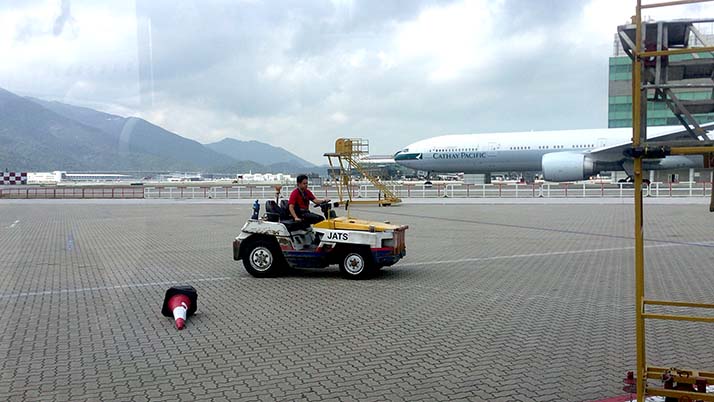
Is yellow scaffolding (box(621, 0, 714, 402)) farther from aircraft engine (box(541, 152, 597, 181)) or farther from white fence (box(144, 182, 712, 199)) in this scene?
aircraft engine (box(541, 152, 597, 181))

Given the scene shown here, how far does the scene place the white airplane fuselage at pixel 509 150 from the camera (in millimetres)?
45759

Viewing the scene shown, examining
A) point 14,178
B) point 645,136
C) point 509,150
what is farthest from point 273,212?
point 509,150

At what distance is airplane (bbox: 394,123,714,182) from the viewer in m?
42.2

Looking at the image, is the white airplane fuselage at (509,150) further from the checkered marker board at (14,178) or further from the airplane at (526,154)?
the checkered marker board at (14,178)

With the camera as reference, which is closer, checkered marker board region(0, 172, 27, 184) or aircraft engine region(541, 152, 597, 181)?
checkered marker board region(0, 172, 27, 184)

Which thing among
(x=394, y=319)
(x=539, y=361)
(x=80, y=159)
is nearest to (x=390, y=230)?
(x=394, y=319)

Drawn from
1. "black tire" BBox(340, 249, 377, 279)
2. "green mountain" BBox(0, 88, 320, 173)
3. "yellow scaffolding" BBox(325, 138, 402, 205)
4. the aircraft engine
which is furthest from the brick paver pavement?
the aircraft engine

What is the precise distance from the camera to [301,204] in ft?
36.2

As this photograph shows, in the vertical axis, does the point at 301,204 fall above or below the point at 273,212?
above

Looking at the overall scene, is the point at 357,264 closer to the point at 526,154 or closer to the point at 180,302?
the point at 180,302

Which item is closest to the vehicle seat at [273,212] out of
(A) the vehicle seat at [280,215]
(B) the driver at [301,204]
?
(A) the vehicle seat at [280,215]

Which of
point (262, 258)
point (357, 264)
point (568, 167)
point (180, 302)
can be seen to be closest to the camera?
point (180, 302)

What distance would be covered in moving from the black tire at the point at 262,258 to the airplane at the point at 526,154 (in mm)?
34647

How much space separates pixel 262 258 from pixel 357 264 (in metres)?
1.61
